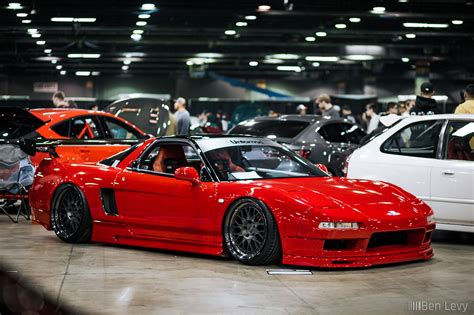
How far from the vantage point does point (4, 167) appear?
38.7ft

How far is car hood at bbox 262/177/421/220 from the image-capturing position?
788cm

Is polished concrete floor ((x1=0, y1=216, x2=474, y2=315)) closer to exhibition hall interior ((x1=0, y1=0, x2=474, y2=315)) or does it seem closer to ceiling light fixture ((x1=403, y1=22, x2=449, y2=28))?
exhibition hall interior ((x1=0, y1=0, x2=474, y2=315))

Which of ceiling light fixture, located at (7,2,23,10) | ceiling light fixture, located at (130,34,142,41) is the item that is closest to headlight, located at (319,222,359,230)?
ceiling light fixture, located at (7,2,23,10)

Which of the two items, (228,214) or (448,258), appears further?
(448,258)

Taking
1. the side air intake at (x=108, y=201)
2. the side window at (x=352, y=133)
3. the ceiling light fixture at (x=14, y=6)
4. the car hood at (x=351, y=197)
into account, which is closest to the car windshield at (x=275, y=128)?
the side window at (x=352, y=133)

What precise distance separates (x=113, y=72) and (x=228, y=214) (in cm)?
4180

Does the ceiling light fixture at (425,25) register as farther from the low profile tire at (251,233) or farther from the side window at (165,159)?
the low profile tire at (251,233)

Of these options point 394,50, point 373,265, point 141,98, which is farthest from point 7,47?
point 373,265

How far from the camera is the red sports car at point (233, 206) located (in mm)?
7848

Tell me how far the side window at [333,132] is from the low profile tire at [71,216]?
18.8ft

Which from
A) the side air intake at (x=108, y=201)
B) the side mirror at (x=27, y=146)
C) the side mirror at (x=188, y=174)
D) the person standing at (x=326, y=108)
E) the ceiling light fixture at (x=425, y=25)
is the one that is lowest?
the side air intake at (x=108, y=201)

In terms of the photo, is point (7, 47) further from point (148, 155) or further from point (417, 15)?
point (148, 155)

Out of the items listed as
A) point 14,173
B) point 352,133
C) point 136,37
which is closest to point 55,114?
point 14,173
